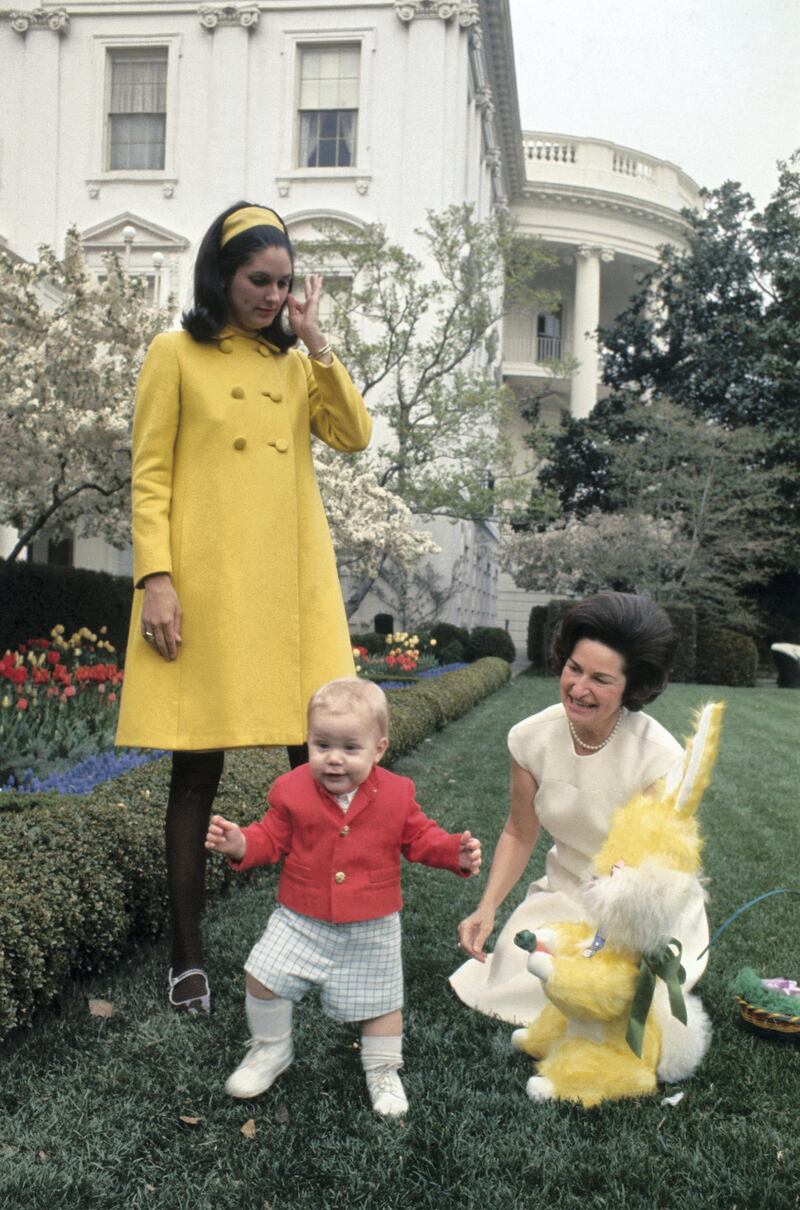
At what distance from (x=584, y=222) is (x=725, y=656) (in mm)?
14678

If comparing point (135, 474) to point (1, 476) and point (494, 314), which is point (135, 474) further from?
point (494, 314)

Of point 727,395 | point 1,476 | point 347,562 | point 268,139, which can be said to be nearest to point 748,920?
point 1,476

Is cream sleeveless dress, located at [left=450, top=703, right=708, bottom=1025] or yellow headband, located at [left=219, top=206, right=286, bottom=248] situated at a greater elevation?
yellow headband, located at [left=219, top=206, right=286, bottom=248]

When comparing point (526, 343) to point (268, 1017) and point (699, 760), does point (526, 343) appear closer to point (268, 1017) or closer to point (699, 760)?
point (699, 760)

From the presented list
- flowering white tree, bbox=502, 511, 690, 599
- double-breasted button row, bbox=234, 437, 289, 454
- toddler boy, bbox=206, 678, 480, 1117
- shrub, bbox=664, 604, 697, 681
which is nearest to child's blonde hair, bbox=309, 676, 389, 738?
toddler boy, bbox=206, 678, 480, 1117

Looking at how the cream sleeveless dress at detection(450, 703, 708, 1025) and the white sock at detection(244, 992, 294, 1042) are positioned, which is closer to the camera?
the white sock at detection(244, 992, 294, 1042)

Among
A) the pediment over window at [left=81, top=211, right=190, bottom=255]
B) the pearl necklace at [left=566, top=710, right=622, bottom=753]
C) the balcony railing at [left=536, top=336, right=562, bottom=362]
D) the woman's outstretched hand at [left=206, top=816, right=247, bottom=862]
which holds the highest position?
the balcony railing at [left=536, top=336, right=562, bottom=362]

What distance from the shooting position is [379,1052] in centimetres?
232

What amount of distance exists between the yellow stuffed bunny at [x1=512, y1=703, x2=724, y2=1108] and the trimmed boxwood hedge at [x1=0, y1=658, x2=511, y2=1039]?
45.9 inches

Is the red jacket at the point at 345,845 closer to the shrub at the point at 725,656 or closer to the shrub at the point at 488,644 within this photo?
the shrub at the point at 488,644

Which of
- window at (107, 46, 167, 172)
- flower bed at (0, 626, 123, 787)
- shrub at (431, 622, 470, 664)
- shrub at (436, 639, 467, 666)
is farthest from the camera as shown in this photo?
window at (107, 46, 167, 172)

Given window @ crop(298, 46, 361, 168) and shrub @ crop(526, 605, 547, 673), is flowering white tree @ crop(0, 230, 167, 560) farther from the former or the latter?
shrub @ crop(526, 605, 547, 673)

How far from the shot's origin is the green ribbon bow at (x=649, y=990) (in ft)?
7.36

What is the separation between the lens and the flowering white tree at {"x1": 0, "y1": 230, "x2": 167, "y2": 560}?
8742 mm
